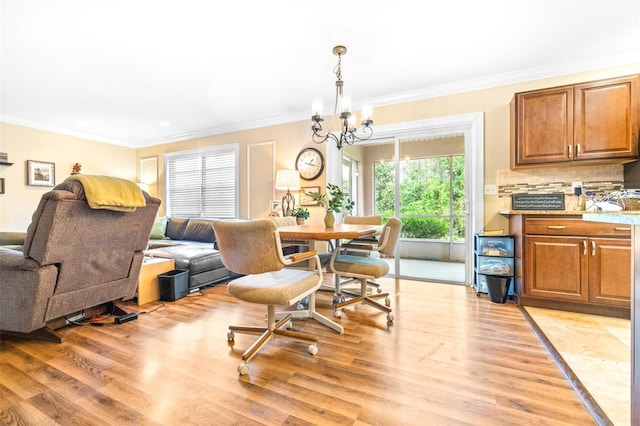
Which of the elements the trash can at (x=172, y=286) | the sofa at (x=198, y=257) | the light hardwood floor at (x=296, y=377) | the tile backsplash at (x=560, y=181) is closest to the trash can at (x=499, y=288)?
the light hardwood floor at (x=296, y=377)

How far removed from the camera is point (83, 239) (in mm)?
1979

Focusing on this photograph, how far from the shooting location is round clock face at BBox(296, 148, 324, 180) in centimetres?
426

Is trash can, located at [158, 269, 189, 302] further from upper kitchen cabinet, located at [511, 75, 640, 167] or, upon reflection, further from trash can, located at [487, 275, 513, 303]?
upper kitchen cabinet, located at [511, 75, 640, 167]

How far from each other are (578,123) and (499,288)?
174cm

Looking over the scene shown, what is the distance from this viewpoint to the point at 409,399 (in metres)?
1.40

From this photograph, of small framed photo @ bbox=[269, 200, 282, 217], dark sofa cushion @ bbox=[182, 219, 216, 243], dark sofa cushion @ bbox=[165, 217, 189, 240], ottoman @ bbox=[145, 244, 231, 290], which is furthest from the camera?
dark sofa cushion @ bbox=[165, 217, 189, 240]

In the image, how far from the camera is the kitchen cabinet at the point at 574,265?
240 centimetres

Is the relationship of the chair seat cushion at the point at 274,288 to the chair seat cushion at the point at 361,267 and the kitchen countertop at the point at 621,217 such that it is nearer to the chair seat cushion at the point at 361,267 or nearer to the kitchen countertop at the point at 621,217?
the chair seat cushion at the point at 361,267

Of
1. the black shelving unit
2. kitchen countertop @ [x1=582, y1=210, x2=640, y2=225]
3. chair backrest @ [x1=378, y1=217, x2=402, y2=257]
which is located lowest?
the black shelving unit

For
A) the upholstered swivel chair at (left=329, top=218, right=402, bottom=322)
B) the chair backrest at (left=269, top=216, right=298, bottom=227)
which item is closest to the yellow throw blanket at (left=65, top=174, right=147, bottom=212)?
the chair backrest at (left=269, top=216, right=298, bottom=227)

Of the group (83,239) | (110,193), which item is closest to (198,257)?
(83,239)

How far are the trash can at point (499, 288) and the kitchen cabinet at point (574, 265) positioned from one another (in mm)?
127

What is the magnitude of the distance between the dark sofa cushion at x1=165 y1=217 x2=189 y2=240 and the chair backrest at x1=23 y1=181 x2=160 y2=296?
258 centimetres

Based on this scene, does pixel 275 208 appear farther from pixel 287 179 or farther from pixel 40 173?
pixel 40 173
